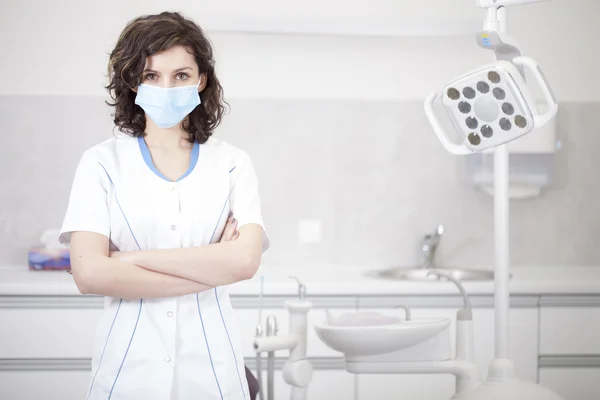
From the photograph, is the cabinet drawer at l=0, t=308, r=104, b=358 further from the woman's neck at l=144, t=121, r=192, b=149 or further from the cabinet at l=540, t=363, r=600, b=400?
the cabinet at l=540, t=363, r=600, b=400

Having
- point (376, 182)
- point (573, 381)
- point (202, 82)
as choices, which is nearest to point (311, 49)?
point (376, 182)

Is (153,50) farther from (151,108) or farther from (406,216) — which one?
(406,216)

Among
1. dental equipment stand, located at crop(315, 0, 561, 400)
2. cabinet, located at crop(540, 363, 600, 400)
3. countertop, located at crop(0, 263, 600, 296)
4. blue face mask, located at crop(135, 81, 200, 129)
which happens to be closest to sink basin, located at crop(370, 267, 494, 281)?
countertop, located at crop(0, 263, 600, 296)

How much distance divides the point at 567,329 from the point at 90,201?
227 centimetres

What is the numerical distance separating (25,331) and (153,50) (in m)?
1.87

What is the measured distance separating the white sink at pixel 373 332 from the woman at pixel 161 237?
562 mm

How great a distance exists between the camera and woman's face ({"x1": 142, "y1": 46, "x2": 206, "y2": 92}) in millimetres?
1585

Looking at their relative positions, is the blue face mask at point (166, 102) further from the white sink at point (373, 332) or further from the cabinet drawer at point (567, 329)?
the cabinet drawer at point (567, 329)

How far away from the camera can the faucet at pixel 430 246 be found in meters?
3.62

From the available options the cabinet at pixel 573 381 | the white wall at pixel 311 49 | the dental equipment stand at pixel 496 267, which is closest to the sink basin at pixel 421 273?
the cabinet at pixel 573 381

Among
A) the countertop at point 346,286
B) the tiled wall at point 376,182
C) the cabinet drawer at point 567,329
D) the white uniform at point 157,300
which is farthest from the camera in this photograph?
the tiled wall at point 376,182

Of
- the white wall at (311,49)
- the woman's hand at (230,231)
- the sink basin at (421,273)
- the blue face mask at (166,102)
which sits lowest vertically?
the sink basin at (421,273)

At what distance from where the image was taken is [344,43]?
371 centimetres

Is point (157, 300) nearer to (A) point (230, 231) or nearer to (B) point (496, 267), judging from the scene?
(A) point (230, 231)
